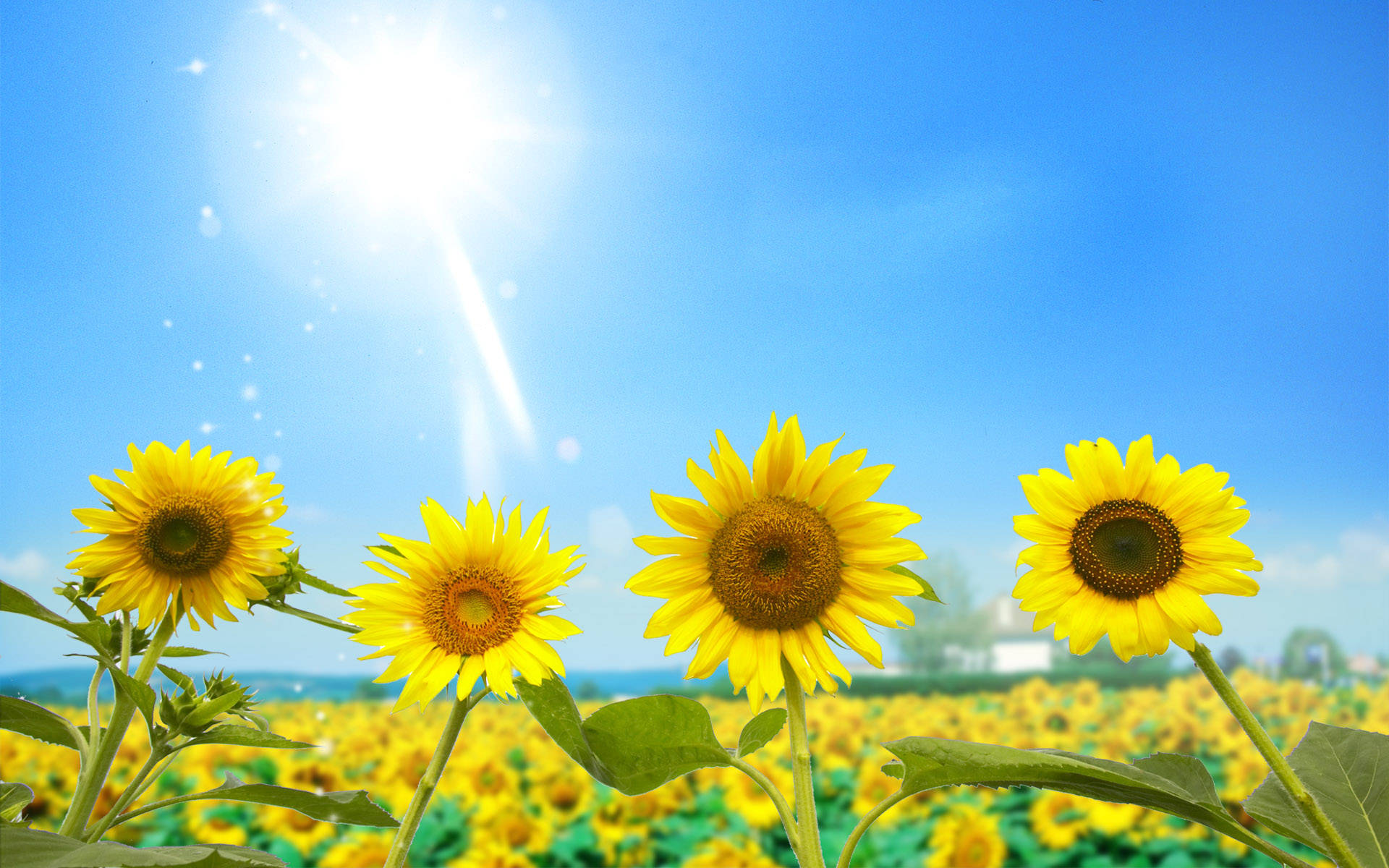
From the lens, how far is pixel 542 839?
3.33 meters

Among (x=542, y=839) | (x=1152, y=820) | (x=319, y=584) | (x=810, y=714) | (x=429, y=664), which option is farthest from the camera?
(x=810, y=714)

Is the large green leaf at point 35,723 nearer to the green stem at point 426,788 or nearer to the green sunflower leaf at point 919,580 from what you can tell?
the green stem at point 426,788

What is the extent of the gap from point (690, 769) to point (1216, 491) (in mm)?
763

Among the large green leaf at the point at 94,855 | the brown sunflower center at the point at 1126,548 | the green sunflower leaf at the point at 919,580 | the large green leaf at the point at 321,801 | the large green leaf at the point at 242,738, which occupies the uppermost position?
the brown sunflower center at the point at 1126,548

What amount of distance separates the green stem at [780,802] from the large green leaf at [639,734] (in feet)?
0.07

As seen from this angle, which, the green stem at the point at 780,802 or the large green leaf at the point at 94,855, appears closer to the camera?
the large green leaf at the point at 94,855

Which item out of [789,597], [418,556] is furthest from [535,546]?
[789,597]

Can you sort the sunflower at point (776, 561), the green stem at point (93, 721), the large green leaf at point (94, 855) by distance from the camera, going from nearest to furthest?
1. the large green leaf at point (94, 855)
2. the sunflower at point (776, 561)
3. the green stem at point (93, 721)

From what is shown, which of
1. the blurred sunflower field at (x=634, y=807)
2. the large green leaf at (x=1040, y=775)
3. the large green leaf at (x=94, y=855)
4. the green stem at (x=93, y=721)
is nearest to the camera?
the large green leaf at (x=94, y=855)

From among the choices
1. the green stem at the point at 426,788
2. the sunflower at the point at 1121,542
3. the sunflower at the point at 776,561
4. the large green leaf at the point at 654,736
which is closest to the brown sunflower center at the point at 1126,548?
the sunflower at the point at 1121,542

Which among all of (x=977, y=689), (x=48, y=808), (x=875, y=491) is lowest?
(x=48, y=808)

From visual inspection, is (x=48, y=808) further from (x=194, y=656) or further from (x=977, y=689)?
(x=977, y=689)

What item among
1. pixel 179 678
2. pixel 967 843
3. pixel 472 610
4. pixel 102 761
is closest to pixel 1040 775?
pixel 472 610

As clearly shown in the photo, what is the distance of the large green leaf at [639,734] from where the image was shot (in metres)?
1.03
